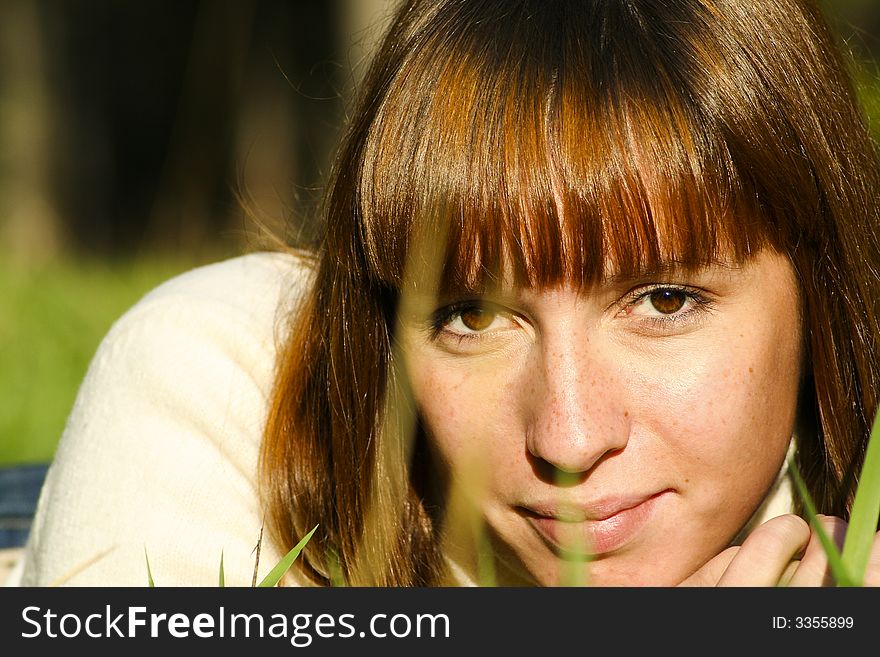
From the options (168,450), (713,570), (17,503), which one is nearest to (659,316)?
(713,570)

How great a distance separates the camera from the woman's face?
5.28 ft

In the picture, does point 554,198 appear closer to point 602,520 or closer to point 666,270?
point 666,270

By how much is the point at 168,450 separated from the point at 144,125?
11893 millimetres

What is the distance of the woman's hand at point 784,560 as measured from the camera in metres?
1.37

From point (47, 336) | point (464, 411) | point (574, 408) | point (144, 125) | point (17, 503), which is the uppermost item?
point (144, 125)

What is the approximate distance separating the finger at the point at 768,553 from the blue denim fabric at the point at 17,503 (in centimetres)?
201

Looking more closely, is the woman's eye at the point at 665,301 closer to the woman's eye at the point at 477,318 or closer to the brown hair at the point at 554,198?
the brown hair at the point at 554,198

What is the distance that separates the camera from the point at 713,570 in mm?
1668

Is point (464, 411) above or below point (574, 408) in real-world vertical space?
above

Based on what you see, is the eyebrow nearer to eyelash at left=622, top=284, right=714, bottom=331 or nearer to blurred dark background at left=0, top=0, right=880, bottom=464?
eyelash at left=622, top=284, right=714, bottom=331

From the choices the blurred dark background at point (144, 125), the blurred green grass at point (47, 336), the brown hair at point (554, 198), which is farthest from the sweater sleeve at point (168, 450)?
the blurred dark background at point (144, 125)

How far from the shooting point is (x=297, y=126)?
12.9 metres

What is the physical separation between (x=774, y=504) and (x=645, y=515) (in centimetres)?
56
